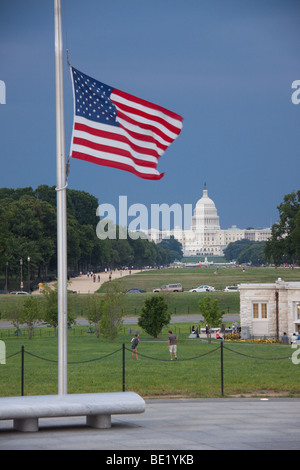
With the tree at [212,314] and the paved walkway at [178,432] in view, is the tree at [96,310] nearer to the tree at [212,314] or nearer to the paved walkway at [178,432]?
the tree at [212,314]

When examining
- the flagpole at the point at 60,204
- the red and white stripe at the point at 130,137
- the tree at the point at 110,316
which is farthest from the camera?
the tree at the point at 110,316

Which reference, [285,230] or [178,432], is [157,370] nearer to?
[178,432]

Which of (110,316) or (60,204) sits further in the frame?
(110,316)

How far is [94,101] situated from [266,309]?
31981 mm

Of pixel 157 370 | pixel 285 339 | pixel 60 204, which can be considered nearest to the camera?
pixel 60 204

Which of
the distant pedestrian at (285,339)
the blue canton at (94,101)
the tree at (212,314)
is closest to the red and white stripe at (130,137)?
the blue canton at (94,101)

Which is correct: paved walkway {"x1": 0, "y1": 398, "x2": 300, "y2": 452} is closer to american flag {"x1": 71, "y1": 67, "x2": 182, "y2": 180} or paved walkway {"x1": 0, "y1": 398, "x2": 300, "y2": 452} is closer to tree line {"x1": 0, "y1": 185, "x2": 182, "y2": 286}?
american flag {"x1": 71, "y1": 67, "x2": 182, "y2": 180}

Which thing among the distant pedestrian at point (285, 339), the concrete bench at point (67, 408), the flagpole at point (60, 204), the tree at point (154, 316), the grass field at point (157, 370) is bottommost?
the grass field at point (157, 370)

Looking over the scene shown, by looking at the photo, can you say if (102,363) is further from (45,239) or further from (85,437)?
(45,239)

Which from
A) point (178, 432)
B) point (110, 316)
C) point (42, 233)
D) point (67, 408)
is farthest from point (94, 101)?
point (42, 233)

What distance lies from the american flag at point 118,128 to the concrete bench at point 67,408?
15.9ft

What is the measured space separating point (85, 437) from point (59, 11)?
8821 mm

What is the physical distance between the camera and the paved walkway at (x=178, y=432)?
13578mm

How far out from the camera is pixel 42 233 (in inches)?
4237
